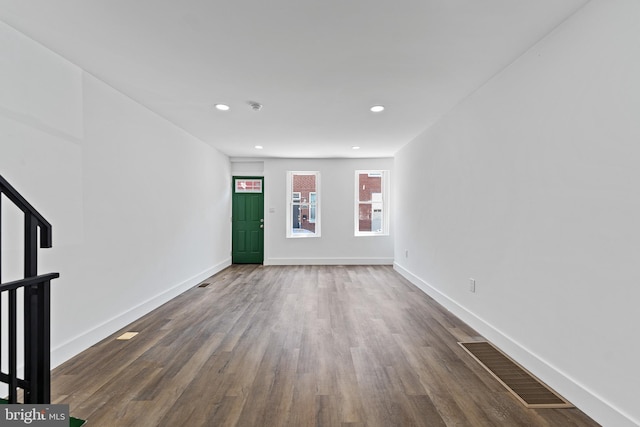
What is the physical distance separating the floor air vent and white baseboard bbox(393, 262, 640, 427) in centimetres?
5

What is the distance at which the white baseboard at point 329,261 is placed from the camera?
693 cm

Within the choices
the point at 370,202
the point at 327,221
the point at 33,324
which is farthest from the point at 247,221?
the point at 33,324

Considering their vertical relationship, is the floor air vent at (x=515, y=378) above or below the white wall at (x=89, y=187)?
below

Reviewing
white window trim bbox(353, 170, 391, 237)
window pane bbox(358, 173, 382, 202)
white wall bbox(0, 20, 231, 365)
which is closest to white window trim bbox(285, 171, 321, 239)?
white window trim bbox(353, 170, 391, 237)

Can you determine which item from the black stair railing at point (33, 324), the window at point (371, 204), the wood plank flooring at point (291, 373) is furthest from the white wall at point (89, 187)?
the window at point (371, 204)

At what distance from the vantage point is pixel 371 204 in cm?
708

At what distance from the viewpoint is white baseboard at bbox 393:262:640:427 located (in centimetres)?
168

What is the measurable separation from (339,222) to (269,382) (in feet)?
16.2

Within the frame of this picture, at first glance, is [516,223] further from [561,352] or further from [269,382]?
[269,382]

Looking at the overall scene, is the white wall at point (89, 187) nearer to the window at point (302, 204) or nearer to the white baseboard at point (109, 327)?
the white baseboard at point (109, 327)

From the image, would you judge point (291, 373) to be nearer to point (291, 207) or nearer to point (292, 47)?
point (292, 47)

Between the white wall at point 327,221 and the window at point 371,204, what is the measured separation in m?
0.17

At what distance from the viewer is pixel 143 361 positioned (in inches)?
97.8

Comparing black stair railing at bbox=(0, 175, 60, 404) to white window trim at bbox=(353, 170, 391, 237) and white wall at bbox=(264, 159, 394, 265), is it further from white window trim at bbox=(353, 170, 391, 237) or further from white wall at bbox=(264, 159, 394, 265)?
white window trim at bbox=(353, 170, 391, 237)
